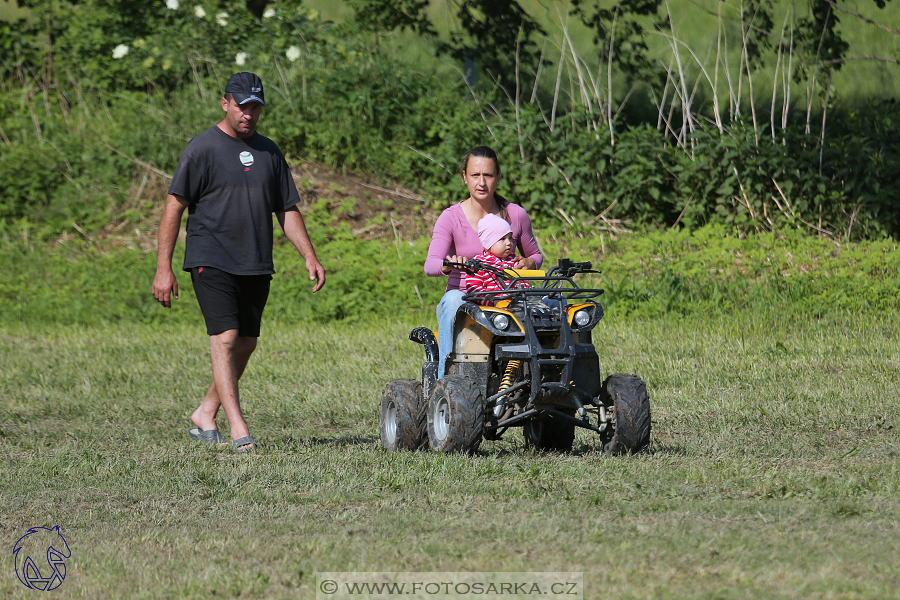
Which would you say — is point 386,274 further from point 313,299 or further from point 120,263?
point 120,263

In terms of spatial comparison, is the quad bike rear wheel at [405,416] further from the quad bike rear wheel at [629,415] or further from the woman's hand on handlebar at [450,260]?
the quad bike rear wheel at [629,415]

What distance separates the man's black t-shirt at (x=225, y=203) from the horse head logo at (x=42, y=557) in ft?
7.65

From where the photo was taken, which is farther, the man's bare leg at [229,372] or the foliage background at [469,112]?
the foliage background at [469,112]

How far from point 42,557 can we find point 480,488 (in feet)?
6.46

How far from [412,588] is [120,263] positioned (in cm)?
1183

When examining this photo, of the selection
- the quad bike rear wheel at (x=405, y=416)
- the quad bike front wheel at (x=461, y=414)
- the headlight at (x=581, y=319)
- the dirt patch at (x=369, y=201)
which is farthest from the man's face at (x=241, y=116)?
the dirt patch at (x=369, y=201)

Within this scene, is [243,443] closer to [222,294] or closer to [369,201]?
[222,294]

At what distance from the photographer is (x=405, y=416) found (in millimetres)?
6523

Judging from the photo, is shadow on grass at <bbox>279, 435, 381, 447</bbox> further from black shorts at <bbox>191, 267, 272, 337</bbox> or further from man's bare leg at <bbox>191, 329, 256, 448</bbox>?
black shorts at <bbox>191, 267, 272, 337</bbox>

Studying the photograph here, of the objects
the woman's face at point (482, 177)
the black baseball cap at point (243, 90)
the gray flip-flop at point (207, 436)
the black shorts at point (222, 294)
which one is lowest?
the gray flip-flop at point (207, 436)

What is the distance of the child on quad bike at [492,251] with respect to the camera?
6312 mm

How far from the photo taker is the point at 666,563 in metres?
3.97

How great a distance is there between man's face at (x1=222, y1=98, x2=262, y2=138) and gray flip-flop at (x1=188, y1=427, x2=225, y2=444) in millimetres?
1891

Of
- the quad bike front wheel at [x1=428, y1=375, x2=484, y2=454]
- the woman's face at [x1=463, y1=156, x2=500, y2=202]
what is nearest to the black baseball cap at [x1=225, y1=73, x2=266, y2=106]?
the woman's face at [x1=463, y1=156, x2=500, y2=202]
